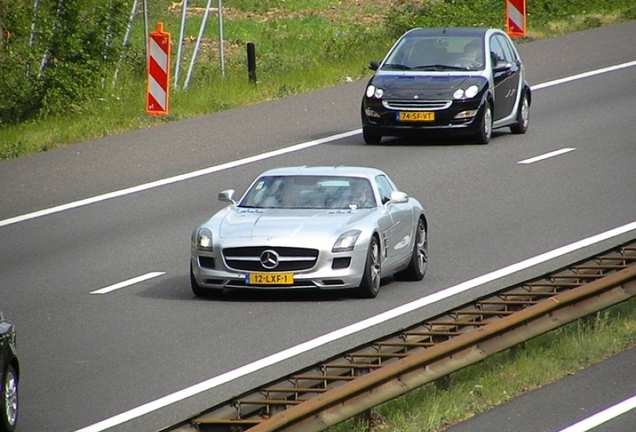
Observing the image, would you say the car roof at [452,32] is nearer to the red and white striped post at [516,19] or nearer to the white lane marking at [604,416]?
the red and white striped post at [516,19]

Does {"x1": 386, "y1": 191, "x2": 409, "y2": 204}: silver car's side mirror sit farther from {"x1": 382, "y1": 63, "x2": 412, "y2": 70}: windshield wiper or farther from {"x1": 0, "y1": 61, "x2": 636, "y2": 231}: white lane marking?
{"x1": 382, "y1": 63, "x2": 412, "y2": 70}: windshield wiper

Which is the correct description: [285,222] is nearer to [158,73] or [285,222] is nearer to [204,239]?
[204,239]

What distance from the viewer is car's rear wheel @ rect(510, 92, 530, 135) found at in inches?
1082

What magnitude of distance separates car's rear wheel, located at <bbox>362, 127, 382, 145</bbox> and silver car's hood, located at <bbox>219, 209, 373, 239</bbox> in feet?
31.6

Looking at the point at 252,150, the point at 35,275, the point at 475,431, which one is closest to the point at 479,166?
the point at 252,150

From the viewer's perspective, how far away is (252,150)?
1026 inches

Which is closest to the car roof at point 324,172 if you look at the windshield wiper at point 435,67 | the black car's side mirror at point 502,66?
the windshield wiper at point 435,67

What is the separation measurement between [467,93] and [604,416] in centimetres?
1496

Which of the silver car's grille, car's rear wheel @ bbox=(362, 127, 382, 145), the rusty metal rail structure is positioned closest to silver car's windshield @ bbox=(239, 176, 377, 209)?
the rusty metal rail structure

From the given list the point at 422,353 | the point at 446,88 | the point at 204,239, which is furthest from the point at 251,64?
the point at 422,353

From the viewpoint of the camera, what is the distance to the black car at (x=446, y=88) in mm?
25562

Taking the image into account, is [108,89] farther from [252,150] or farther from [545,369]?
[545,369]

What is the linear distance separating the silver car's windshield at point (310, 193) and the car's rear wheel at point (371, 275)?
83cm

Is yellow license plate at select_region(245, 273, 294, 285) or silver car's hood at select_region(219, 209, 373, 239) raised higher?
silver car's hood at select_region(219, 209, 373, 239)
